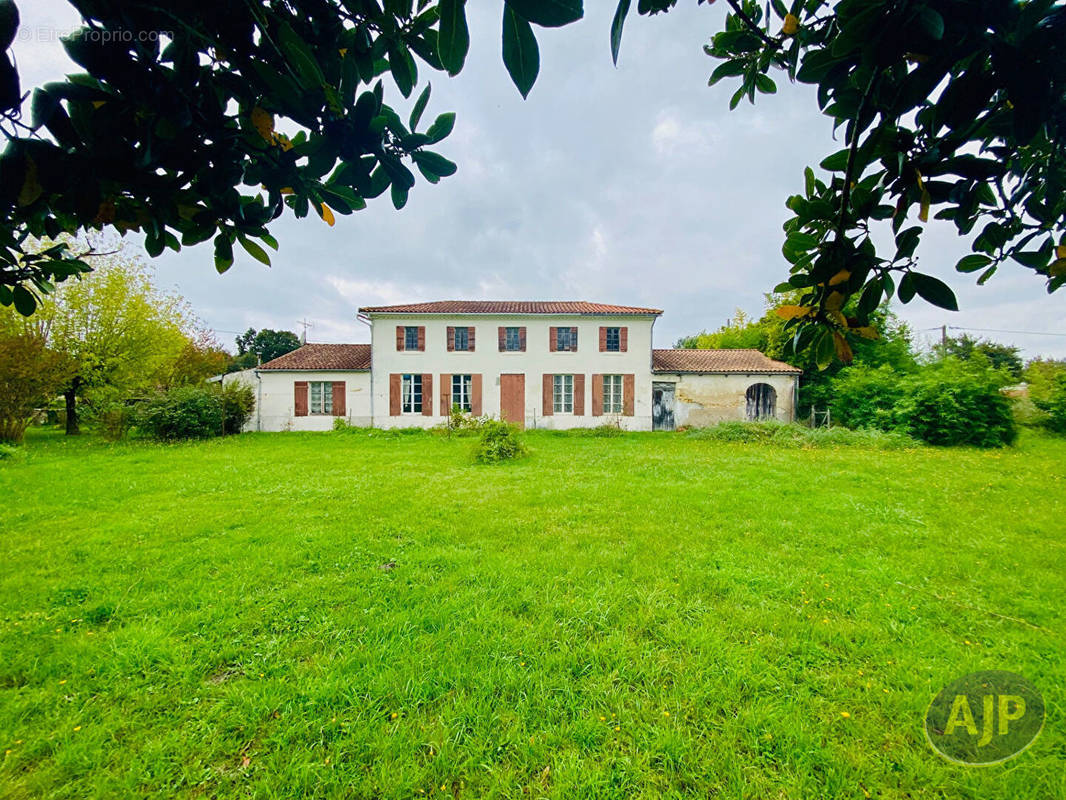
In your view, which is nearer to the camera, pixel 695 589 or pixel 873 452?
pixel 695 589

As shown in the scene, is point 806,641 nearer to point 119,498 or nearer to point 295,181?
point 295,181

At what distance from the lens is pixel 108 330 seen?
14648 millimetres

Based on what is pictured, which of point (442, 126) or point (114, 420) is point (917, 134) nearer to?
point (442, 126)

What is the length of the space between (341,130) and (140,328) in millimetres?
20563

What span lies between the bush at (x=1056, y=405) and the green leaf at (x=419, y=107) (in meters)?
23.7

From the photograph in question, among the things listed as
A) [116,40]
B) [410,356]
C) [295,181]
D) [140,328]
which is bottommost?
[295,181]

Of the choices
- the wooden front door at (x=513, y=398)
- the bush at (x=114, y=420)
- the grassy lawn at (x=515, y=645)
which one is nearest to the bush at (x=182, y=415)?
the bush at (x=114, y=420)

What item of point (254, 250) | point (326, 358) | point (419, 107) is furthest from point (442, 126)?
point (326, 358)

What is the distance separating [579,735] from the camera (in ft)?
5.90

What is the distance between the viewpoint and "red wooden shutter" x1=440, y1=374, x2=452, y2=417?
52.3 feet

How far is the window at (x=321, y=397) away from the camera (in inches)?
631

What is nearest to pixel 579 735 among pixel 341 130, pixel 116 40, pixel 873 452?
pixel 341 130

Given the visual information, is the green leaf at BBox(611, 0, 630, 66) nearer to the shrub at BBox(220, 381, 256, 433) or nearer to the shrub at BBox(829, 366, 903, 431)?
the shrub at BBox(220, 381, 256, 433)

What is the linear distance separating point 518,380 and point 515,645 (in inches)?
548
